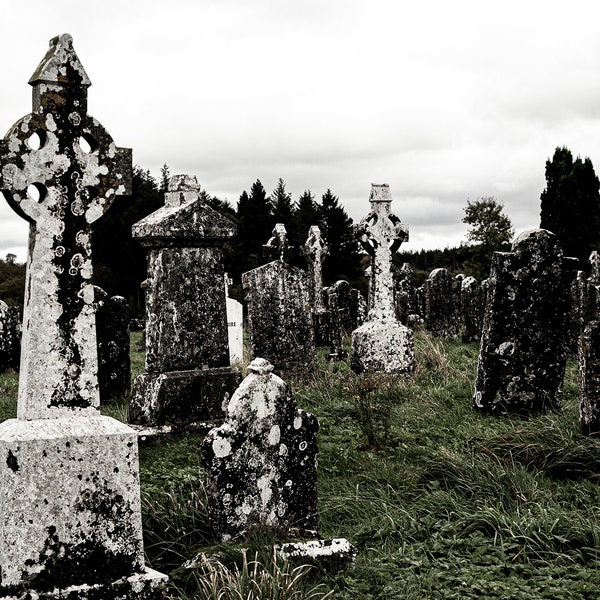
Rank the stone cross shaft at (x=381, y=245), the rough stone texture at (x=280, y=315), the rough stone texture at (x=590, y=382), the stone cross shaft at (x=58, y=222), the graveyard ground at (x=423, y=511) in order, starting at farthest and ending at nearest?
the stone cross shaft at (x=381, y=245) < the rough stone texture at (x=280, y=315) < the rough stone texture at (x=590, y=382) < the graveyard ground at (x=423, y=511) < the stone cross shaft at (x=58, y=222)

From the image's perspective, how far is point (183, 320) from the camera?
8.27 meters

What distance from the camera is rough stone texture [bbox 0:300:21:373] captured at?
48.3 ft

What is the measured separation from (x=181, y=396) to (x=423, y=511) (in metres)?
3.40

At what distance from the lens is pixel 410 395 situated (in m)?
9.70

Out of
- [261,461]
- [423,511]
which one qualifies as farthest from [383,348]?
[261,461]

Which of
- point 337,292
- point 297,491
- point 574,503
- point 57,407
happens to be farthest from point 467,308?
point 57,407

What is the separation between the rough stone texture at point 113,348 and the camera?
418 inches

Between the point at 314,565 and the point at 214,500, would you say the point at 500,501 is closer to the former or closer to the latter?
the point at 314,565

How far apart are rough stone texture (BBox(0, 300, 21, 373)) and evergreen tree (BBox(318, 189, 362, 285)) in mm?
35262

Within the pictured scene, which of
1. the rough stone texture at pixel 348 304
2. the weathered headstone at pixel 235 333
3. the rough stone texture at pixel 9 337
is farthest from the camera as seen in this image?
the rough stone texture at pixel 348 304

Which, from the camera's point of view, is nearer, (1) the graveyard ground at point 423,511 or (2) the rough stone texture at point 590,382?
(1) the graveyard ground at point 423,511

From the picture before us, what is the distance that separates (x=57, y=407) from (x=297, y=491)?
5.98 ft

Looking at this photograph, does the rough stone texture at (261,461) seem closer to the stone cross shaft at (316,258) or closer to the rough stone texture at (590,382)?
the rough stone texture at (590,382)

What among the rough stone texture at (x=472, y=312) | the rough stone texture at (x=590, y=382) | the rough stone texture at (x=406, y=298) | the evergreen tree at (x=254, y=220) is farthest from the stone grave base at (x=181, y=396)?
the evergreen tree at (x=254, y=220)
